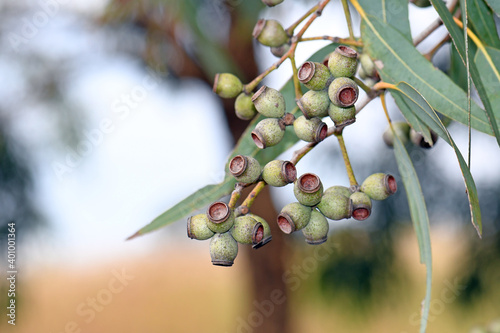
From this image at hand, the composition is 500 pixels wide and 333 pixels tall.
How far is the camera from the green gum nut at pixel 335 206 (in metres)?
0.60

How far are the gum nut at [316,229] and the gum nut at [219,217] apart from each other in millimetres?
98

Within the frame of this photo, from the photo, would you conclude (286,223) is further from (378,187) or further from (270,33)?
(270,33)

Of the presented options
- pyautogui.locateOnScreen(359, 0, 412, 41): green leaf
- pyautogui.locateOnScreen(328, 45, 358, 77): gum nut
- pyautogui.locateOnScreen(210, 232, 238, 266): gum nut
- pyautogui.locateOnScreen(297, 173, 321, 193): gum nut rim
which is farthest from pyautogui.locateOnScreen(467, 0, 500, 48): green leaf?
pyautogui.locateOnScreen(210, 232, 238, 266): gum nut

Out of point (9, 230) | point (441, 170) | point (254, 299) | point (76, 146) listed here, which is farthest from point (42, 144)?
point (441, 170)

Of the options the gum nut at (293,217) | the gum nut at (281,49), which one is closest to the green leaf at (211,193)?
the gum nut at (281,49)

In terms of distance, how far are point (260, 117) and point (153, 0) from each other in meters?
1.65

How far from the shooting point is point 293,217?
0.60 m

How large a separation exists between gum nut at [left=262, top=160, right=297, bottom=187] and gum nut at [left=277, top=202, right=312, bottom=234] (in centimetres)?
3

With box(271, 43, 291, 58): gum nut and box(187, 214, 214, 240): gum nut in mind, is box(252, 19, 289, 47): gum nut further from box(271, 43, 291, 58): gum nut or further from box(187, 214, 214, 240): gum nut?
box(187, 214, 214, 240): gum nut

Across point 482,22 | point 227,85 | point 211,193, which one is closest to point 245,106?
point 227,85

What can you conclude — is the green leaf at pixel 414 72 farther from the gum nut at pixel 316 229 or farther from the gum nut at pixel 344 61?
the gum nut at pixel 316 229

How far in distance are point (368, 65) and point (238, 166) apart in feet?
1.06

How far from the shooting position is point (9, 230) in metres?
3.84

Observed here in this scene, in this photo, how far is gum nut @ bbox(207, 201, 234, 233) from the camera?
58 cm
